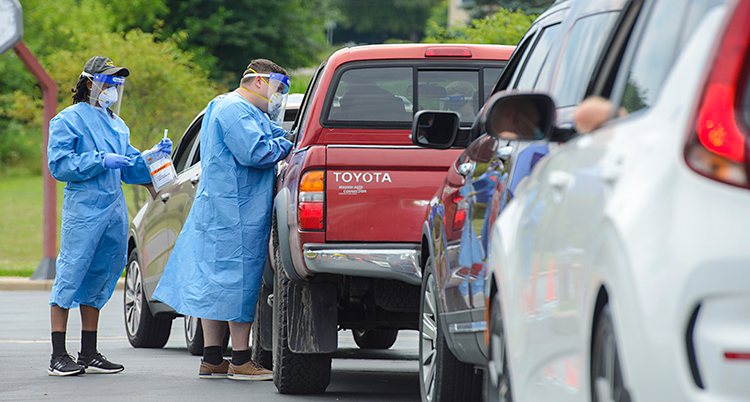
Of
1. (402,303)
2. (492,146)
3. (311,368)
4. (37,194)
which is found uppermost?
(492,146)

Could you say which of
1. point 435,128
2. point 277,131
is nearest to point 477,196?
point 435,128

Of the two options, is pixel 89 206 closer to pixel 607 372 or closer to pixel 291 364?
pixel 291 364

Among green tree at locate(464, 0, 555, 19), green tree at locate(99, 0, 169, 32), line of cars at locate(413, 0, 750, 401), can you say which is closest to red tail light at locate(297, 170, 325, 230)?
line of cars at locate(413, 0, 750, 401)

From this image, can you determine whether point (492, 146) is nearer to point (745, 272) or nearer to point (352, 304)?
point (745, 272)

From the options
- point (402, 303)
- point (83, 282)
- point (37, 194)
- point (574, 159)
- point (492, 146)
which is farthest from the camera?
point (37, 194)

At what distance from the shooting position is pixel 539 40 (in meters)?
3.87

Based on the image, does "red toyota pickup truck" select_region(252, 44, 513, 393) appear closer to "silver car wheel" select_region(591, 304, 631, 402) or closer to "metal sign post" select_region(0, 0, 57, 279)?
"silver car wheel" select_region(591, 304, 631, 402)

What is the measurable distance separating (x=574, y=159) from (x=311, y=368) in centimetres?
385

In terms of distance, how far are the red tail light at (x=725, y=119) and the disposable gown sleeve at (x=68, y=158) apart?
221 inches

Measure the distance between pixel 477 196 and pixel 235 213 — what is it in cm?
301

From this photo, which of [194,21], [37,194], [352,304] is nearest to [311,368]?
[352,304]

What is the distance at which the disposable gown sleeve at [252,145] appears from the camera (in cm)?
645

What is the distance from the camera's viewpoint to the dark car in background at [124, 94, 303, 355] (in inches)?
324

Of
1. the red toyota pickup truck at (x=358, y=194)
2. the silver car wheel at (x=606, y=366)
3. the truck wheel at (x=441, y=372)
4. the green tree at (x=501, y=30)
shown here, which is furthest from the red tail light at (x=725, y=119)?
the green tree at (x=501, y=30)
